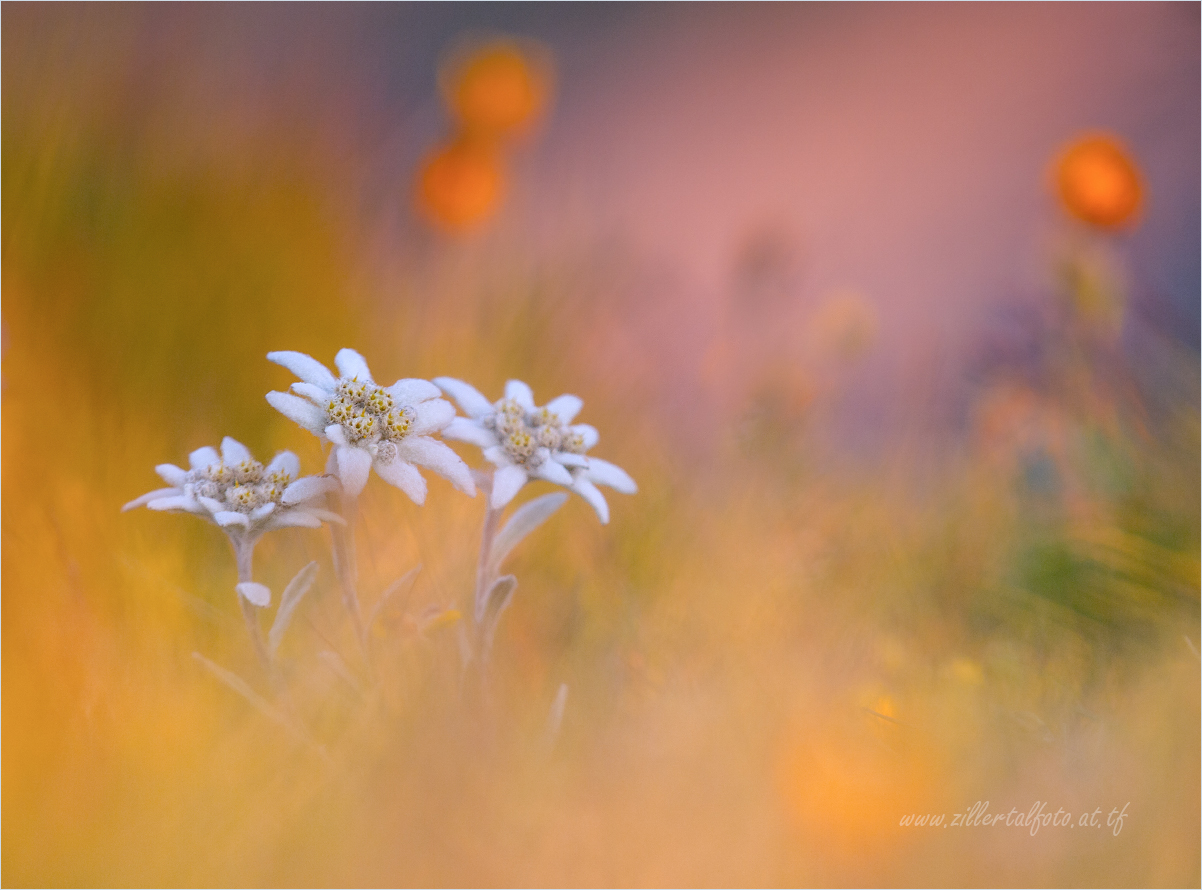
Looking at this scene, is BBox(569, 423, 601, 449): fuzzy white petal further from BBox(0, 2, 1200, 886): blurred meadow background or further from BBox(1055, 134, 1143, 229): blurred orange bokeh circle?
BBox(1055, 134, 1143, 229): blurred orange bokeh circle

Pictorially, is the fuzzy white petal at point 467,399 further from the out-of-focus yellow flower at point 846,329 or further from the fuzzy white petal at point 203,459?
the out-of-focus yellow flower at point 846,329

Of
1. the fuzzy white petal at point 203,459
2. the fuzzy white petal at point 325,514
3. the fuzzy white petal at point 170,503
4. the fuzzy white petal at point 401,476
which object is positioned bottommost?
the fuzzy white petal at point 170,503

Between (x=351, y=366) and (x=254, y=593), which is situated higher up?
(x=351, y=366)

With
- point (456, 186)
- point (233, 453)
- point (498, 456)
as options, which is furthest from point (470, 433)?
point (456, 186)

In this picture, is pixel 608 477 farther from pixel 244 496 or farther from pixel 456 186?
pixel 456 186

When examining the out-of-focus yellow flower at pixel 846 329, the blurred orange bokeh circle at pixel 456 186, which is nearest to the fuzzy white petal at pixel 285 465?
the blurred orange bokeh circle at pixel 456 186

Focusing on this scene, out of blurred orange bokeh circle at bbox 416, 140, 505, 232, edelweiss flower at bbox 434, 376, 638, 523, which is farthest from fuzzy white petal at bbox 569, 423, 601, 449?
blurred orange bokeh circle at bbox 416, 140, 505, 232
